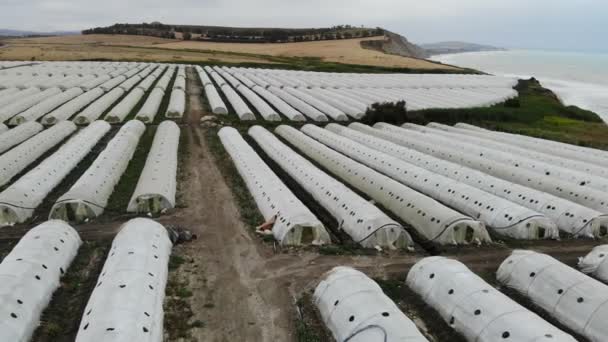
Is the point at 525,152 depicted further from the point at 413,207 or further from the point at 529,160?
the point at 413,207

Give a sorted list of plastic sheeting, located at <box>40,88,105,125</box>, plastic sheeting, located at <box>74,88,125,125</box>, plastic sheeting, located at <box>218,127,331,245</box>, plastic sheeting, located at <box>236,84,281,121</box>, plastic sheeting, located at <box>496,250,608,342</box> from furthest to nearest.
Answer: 1. plastic sheeting, located at <box>236,84,281,121</box>
2. plastic sheeting, located at <box>74,88,125,125</box>
3. plastic sheeting, located at <box>40,88,105,125</box>
4. plastic sheeting, located at <box>218,127,331,245</box>
5. plastic sheeting, located at <box>496,250,608,342</box>

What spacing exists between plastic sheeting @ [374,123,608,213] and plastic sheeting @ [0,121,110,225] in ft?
86.0

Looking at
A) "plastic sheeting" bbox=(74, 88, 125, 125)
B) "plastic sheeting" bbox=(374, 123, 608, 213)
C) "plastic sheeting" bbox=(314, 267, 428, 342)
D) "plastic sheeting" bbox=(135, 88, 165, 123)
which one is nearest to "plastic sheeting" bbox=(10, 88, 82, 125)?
"plastic sheeting" bbox=(74, 88, 125, 125)

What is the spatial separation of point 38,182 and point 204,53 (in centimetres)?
11540

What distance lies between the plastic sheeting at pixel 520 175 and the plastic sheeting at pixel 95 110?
3181 cm

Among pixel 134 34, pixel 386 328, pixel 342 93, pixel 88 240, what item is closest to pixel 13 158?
pixel 88 240

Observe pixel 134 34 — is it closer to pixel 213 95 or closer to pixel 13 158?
pixel 213 95

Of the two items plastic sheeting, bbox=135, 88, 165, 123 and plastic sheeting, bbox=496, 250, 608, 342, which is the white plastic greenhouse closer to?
plastic sheeting, bbox=135, 88, 165, 123

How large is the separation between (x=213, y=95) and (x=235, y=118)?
10070mm

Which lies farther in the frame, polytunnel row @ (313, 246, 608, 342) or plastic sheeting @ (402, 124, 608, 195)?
plastic sheeting @ (402, 124, 608, 195)

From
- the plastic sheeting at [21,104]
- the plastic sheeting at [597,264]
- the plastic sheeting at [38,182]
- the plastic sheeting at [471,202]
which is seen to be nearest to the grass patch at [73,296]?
the plastic sheeting at [38,182]

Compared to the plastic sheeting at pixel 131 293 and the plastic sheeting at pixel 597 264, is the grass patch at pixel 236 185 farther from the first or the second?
the plastic sheeting at pixel 597 264

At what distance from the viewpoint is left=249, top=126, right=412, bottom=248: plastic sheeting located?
18.9 m

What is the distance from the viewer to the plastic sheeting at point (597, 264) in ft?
55.4
